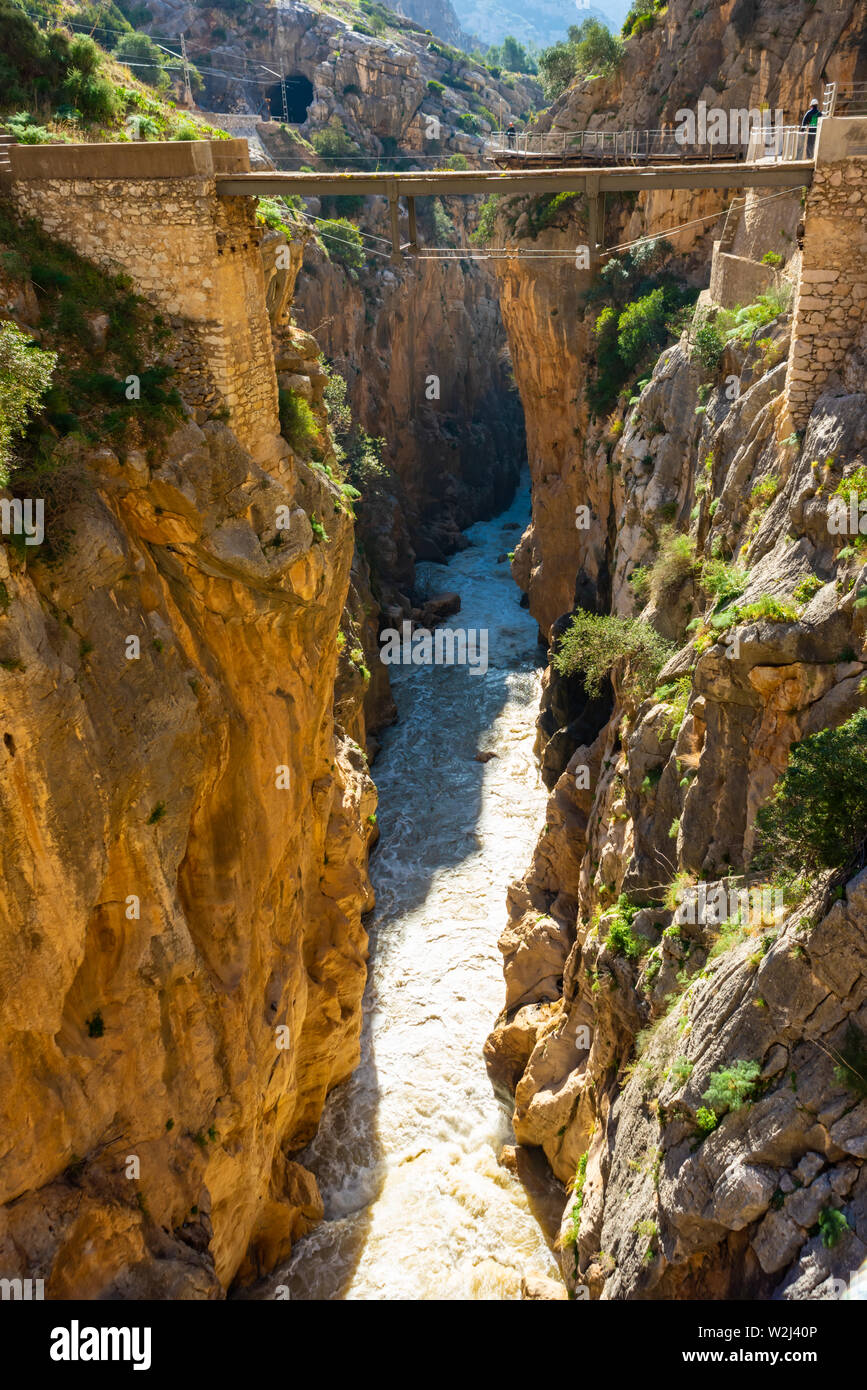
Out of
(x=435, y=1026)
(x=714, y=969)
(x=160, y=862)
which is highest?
(x=160, y=862)

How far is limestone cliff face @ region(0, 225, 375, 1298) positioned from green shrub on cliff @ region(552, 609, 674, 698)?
5.53 metres

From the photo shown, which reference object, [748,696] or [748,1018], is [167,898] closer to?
[748,1018]

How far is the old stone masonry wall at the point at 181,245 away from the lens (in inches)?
463

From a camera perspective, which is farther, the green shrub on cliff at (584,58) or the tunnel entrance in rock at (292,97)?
the tunnel entrance in rock at (292,97)

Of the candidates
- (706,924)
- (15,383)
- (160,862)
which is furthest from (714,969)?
(15,383)

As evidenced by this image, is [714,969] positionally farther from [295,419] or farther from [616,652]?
[295,419]

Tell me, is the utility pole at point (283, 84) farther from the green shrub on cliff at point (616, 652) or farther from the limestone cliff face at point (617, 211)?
the green shrub on cliff at point (616, 652)

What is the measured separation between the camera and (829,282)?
1227 centimetres

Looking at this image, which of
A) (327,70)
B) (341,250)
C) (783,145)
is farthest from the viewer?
(327,70)

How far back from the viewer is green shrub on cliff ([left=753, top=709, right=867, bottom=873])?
884 centimetres

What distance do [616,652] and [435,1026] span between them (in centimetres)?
892

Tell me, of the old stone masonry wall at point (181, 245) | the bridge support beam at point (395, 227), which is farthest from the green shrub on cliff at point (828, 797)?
the old stone masonry wall at point (181, 245)

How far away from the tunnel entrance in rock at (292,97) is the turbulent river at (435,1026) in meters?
34.2

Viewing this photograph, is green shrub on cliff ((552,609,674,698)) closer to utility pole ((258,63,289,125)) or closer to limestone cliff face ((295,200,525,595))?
limestone cliff face ((295,200,525,595))
